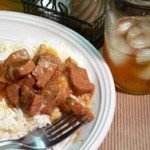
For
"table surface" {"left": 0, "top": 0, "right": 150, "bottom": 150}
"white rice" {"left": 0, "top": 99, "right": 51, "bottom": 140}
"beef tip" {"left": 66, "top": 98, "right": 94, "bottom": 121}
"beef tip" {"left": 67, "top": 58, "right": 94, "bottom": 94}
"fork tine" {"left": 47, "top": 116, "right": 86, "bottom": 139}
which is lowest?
"table surface" {"left": 0, "top": 0, "right": 150, "bottom": 150}

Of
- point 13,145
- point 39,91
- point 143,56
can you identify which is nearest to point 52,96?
point 39,91

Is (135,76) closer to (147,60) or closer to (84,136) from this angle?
(147,60)

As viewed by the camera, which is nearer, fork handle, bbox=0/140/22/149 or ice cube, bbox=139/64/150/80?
fork handle, bbox=0/140/22/149

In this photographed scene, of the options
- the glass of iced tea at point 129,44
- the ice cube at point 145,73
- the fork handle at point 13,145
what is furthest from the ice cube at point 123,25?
the fork handle at point 13,145

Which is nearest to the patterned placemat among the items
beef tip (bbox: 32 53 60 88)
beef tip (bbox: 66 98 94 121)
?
beef tip (bbox: 66 98 94 121)

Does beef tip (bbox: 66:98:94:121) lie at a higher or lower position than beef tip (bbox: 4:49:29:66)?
lower

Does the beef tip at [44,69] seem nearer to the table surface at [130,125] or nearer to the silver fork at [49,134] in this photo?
the silver fork at [49,134]

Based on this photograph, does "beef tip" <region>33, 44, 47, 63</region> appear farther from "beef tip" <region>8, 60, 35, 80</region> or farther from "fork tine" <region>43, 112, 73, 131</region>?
"fork tine" <region>43, 112, 73, 131</region>
